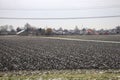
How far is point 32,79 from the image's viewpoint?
10.5m

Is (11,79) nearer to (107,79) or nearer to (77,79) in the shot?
(77,79)

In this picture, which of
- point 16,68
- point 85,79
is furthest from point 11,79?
point 16,68

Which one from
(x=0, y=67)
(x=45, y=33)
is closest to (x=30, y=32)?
(x=45, y=33)

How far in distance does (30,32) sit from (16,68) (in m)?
130

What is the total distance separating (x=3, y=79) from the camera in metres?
10.8

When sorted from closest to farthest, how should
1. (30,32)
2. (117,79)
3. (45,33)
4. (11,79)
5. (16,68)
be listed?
1. (117,79)
2. (11,79)
3. (16,68)
4. (45,33)
5. (30,32)

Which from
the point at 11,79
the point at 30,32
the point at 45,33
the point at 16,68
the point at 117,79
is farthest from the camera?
the point at 30,32

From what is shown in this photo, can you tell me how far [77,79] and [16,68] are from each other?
7.54 m

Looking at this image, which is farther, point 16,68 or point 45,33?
point 45,33

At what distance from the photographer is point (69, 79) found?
10.3 m

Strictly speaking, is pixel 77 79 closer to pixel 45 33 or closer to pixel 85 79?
pixel 85 79

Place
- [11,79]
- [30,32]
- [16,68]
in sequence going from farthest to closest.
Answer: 1. [30,32]
2. [16,68]
3. [11,79]

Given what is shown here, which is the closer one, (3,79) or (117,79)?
(117,79)

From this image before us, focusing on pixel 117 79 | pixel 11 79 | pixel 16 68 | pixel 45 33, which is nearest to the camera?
pixel 117 79
